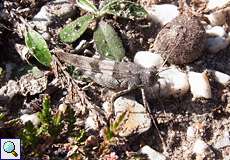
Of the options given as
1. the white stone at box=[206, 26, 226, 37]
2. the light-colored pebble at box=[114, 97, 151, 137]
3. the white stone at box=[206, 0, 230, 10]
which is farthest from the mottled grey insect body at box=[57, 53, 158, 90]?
the white stone at box=[206, 0, 230, 10]

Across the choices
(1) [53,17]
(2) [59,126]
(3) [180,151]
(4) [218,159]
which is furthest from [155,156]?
(1) [53,17]

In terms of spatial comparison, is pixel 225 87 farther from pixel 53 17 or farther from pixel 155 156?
pixel 53 17

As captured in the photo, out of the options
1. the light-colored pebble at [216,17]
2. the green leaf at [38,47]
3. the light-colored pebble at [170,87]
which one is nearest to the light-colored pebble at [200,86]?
the light-colored pebble at [170,87]

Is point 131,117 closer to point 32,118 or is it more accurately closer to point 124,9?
point 32,118

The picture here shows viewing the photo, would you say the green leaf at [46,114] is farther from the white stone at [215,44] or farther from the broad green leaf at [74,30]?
the white stone at [215,44]

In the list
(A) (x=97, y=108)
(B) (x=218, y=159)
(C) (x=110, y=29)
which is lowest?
(B) (x=218, y=159)

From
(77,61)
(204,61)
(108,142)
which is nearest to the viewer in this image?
(108,142)

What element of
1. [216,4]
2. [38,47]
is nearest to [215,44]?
[216,4]
